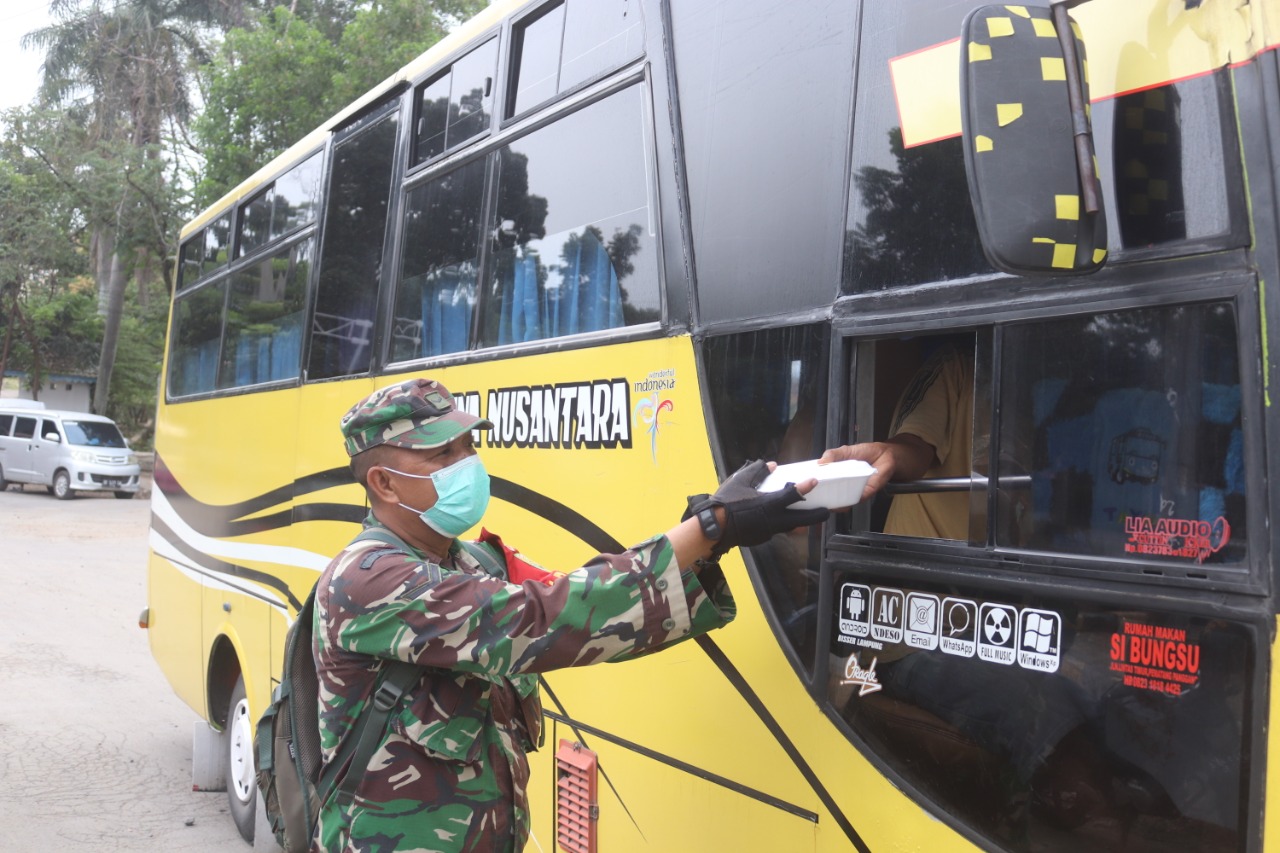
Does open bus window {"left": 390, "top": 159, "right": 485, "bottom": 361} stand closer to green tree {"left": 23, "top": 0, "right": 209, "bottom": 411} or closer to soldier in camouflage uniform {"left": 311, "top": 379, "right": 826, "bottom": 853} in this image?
soldier in camouflage uniform {"left": 311, "top": 379, "right": 826, "bottom": 853}

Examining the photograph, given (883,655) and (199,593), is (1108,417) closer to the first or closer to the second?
(883,655)

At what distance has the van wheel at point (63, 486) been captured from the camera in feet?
77.5

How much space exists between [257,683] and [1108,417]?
15.3 ft

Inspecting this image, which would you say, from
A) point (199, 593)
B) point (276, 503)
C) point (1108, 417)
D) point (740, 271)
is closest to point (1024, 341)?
point (1108, 417)

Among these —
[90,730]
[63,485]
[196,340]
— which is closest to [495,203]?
[196,340]

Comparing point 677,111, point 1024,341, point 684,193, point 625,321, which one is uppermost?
point 677,111

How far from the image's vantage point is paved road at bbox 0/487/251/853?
5773mm

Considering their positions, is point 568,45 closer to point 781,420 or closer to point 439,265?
point 439,265

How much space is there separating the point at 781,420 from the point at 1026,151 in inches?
34.6

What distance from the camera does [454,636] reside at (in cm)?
221

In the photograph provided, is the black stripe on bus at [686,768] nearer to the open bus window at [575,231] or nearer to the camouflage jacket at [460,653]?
the camouflage jacket at [460,653]

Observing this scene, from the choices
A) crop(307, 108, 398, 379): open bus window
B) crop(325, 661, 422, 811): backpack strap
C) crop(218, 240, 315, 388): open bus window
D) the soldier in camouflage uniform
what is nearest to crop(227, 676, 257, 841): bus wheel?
crop(218, 240, 315, 388): open bus window

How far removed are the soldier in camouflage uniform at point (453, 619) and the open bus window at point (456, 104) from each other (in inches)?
60.6

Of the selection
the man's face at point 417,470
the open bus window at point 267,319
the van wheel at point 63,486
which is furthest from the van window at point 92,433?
the man's face at point 417,470
